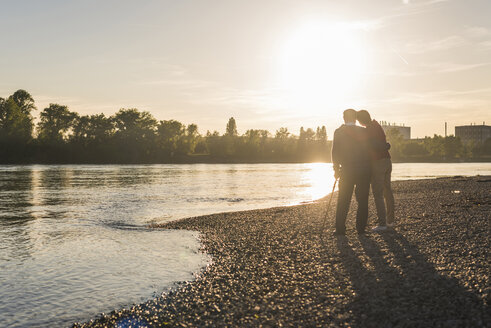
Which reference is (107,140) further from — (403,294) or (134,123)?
(403,294)

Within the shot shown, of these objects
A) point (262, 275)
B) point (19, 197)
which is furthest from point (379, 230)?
point (19, 197)

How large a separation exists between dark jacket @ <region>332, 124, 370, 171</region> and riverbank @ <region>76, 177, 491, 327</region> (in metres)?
2.06

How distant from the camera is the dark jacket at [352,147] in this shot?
35.8ft

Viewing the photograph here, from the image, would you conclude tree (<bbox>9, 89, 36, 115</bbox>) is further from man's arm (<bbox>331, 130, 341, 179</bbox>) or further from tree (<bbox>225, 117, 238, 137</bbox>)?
man's arm (<bbox>331, 130, 341, 179</bbox>)

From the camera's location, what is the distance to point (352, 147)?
35.8 ft

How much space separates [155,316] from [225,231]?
825cm

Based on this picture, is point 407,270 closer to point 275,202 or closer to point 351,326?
point 351,326

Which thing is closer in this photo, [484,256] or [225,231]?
[484,256]

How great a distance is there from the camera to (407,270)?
8.02 meters

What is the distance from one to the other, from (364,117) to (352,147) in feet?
3.17

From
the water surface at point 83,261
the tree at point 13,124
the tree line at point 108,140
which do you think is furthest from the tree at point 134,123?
the water surface at point 83,261

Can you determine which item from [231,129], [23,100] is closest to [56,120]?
[23,100]

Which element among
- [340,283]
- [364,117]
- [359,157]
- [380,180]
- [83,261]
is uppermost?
[364,117]

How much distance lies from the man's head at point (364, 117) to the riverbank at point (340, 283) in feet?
10.5
